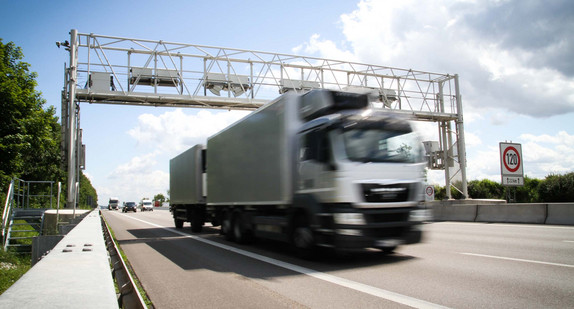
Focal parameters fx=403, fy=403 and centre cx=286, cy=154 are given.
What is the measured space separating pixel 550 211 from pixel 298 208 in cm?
1154

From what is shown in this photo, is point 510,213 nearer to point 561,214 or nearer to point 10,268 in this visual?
point 561,214

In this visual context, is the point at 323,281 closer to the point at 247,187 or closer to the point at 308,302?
the point at 308,302

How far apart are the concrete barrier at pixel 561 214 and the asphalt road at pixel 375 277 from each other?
490 cm

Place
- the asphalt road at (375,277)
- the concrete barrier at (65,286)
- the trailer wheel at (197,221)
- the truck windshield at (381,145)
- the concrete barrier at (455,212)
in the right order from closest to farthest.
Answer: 1. the concrete barrier at (65,286)
2. the asphalt road at (375,277)
3. the truck windshield at (381,145)
4. the trailer wheel at (197,221)
5. the concrete barrier at (455,212)

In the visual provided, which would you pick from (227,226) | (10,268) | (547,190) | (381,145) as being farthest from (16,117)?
(547,190)

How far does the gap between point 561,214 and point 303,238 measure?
11385mm

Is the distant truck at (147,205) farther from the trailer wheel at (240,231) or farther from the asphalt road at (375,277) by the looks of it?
the asphalt road at (375,277)

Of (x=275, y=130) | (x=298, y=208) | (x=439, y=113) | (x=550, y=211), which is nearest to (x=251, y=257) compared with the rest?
(x=298, y=208)

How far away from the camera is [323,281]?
20.3 ft

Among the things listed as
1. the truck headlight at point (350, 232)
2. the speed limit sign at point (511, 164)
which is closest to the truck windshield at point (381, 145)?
the truck headlight at point (350, 232)

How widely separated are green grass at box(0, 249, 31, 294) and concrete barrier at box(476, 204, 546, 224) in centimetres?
1690

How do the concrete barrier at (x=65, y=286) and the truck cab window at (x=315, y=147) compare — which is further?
the truck cab window at (x=315, y=147)

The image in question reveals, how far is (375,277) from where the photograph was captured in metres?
6.35

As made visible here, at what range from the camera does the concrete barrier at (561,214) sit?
14102mm
